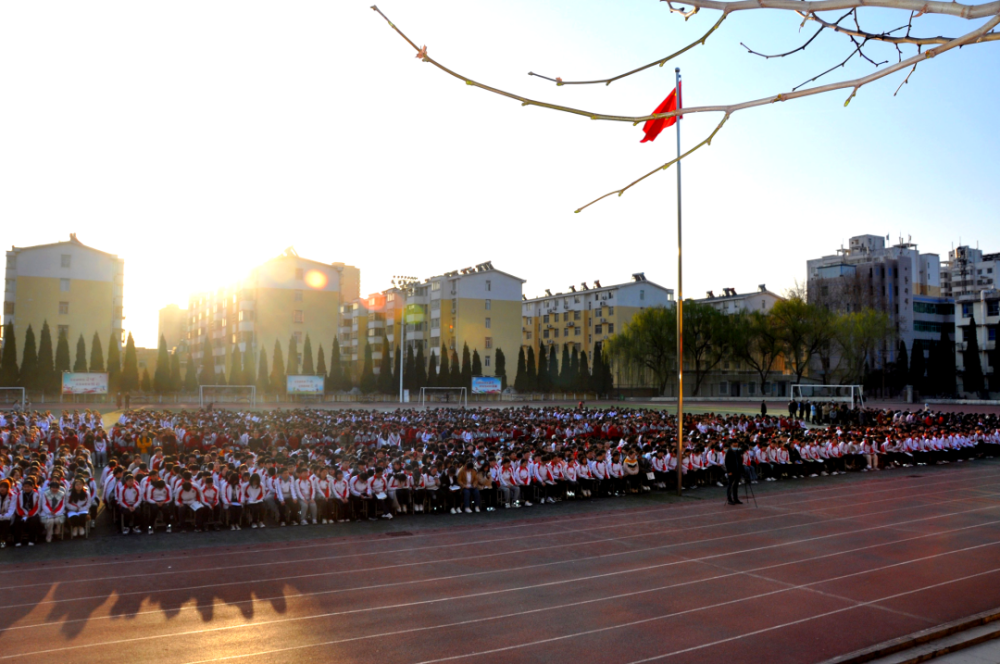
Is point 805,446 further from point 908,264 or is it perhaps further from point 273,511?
point 908,264

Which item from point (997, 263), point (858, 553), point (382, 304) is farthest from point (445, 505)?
point (997, 263)

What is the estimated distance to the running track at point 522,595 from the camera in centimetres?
786

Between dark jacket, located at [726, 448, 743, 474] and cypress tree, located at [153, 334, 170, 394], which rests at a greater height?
cypress tree, located at [153, 334, 170, 394]

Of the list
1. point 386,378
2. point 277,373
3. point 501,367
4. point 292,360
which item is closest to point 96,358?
point 277,373

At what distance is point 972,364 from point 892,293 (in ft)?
69.7

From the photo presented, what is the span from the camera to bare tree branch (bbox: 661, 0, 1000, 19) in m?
2.98

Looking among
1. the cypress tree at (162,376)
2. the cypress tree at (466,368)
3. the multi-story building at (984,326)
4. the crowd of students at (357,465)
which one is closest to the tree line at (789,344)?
the multi-story building at (984,326)

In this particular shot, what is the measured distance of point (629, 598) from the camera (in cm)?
970

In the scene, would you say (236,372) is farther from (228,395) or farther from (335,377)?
(335,377)

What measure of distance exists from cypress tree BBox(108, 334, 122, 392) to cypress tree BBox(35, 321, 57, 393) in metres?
3.44

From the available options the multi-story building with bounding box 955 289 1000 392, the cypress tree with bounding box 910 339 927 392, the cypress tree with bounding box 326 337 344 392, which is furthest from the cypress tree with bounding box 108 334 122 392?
the multi-story building with bounding box 955 289 1000 392

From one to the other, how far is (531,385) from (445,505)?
60.8 m

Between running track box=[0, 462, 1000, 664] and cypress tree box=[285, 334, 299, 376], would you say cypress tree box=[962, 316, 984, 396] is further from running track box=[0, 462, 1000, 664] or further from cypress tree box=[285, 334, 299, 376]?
cypress tree box=[285, 334, 299, 376]

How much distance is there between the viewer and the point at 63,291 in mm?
66500
